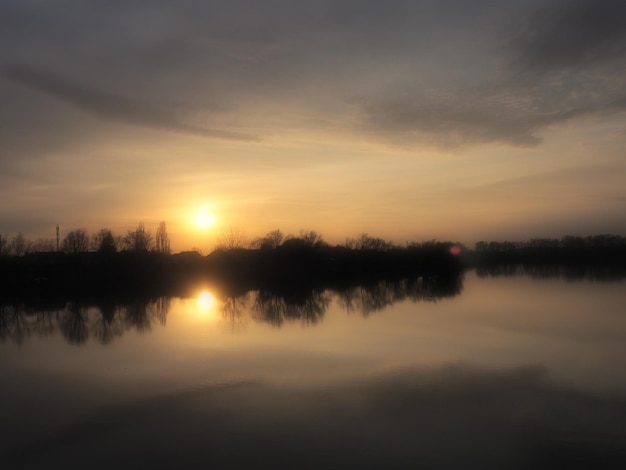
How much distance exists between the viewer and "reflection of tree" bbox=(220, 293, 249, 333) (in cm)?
1606

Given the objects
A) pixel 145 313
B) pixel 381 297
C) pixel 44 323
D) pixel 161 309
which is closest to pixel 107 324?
pixel 44 323

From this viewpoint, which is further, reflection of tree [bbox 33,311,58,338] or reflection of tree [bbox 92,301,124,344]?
reflection of tree [bbox 33,311,58,338]

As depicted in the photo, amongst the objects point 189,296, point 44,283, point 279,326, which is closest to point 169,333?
point 279,326

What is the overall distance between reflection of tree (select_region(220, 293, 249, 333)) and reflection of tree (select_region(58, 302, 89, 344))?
4.01 metres

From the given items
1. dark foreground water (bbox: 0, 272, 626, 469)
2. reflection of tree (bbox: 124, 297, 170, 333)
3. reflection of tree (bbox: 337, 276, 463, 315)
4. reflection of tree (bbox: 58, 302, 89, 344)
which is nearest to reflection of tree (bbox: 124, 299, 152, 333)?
reflection of tree (bbox: 124, 297, 170, 333)

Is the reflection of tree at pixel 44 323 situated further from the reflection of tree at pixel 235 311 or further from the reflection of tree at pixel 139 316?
the reflection of tree at pixel 235 311

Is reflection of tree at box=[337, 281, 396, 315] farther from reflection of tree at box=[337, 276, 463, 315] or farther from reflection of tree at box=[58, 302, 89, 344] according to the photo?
reflection of tree at box=[58, 302, 89, 344]

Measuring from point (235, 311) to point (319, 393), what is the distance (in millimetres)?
11841

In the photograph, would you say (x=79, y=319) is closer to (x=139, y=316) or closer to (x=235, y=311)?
(x=139, y=316)

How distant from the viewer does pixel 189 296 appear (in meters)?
26.9

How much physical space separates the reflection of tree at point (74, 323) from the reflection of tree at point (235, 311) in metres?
4.01

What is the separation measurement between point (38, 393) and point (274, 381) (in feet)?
12.5

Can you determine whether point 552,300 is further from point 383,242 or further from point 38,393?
point 383,242

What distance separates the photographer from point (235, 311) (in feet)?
64.8
